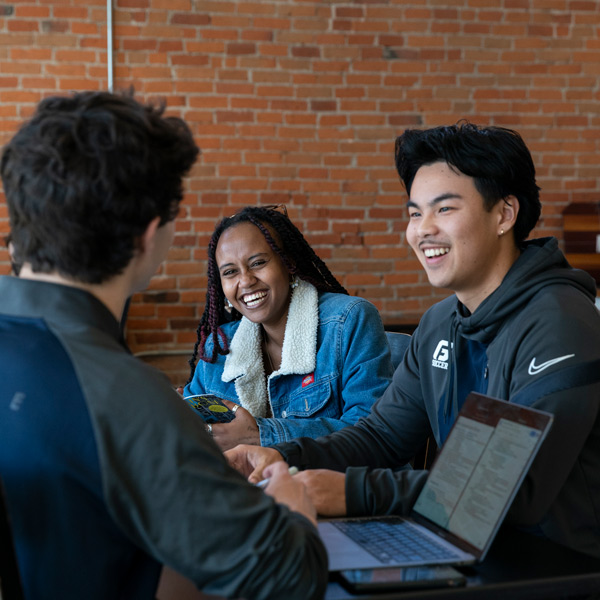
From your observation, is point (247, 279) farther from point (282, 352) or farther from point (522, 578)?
point (522, 578)

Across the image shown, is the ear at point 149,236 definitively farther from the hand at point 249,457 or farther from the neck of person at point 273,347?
the neck of person at point 273,347

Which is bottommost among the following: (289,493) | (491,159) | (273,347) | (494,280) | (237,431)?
(237,431)

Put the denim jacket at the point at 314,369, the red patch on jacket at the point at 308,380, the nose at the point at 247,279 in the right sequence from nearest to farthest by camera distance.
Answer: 1. the denim jacket at the point at 314,369
2. the red patch on jacket at the point at 308,380
3. the nose at the point at 247,279

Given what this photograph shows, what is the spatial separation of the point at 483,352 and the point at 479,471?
500mm

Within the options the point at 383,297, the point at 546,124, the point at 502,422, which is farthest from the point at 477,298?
the point at 546,124

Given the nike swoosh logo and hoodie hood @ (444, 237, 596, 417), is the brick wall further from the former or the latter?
the nike swoosh logo

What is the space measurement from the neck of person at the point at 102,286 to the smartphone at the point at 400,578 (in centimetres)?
47

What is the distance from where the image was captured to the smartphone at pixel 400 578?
0.96 m

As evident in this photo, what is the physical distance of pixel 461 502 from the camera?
3.75ft

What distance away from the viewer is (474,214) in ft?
5.35

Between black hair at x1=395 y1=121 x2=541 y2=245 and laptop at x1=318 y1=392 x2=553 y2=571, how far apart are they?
23.4 inches

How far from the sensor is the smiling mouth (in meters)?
2.46

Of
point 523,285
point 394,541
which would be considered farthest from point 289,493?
point 523,285

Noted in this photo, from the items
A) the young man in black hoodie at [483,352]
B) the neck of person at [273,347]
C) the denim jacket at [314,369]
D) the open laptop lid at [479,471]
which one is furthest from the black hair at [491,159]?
the neck of person at [273,347]
